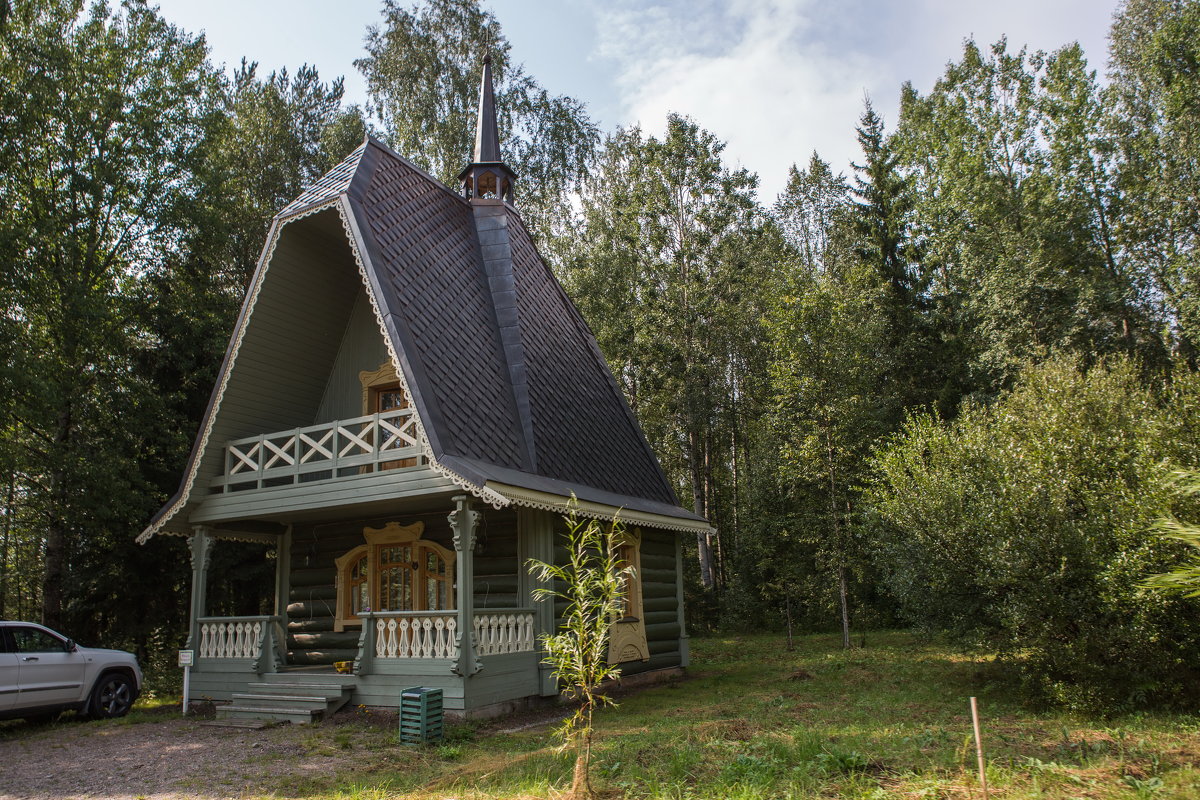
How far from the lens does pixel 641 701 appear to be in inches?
472

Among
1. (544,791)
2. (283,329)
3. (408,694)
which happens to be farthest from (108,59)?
(544,791)

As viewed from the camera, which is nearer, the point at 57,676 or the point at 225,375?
the point at 57,676

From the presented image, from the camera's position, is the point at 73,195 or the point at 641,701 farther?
the point at 73,195

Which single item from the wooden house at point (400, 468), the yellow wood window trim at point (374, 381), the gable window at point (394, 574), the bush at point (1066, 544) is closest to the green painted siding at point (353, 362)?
the wooden house at point (400, 468)

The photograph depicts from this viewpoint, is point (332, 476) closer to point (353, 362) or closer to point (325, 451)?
point (325, 451)

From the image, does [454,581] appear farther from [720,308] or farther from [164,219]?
[720,308]

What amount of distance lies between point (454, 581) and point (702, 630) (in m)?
15.5

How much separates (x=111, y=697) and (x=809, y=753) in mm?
10548

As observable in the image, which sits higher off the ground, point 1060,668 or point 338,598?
point 338,598

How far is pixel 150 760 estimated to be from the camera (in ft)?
27.8

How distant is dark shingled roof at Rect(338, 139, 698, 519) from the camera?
11.1 m

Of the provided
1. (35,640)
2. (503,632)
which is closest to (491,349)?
(503,632)

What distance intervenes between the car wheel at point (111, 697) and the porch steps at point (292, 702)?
75.6 inches

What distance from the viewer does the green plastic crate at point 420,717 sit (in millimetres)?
8797
